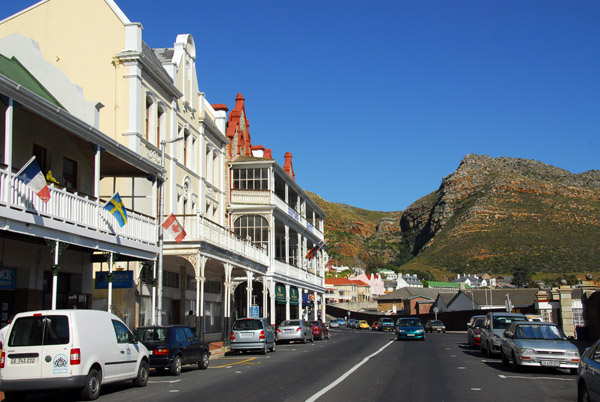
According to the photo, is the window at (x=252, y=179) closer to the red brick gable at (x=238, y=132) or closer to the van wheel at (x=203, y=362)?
the red brick gable at (x=238, y=132)

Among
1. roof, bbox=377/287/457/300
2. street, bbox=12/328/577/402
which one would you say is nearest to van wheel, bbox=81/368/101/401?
A: street, bbox=12/328/577/402

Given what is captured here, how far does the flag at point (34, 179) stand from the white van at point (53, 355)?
330cm

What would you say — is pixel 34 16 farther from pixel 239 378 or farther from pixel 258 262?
pixel 239 378

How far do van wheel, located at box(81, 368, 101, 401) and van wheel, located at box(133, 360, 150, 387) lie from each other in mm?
2216

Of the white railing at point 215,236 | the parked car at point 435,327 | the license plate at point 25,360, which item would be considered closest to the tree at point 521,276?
the parked car at point 435,327

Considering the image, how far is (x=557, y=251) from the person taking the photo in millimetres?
118875

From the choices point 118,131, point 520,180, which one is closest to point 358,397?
point 118,131

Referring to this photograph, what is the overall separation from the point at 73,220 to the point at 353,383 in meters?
8.20

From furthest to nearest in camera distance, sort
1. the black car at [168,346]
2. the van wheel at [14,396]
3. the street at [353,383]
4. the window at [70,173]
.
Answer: the window at [70,173], the black car at [168,346], the street at [353,383], the van wheel at [14,396]

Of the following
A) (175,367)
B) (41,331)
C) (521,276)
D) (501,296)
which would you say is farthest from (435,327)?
(521,276)

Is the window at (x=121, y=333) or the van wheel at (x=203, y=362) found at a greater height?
the window at (x=121, y=333)

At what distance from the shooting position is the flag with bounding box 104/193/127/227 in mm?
19328

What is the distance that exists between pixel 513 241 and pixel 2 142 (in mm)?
122102

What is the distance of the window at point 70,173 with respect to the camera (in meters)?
22.3
